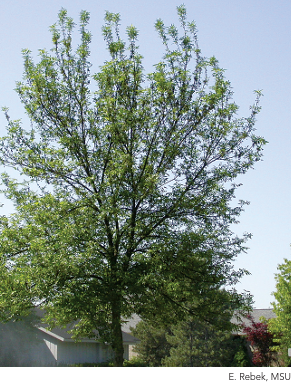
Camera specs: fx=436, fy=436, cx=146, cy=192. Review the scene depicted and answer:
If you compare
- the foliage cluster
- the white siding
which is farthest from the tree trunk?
the white siding

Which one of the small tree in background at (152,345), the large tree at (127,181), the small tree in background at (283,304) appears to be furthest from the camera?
the small tree in background at (152,345)

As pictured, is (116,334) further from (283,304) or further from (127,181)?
(283,304)

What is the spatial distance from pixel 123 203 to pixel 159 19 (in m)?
6.69

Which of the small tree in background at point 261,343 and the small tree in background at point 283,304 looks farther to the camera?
the small tree in background at point 261,343

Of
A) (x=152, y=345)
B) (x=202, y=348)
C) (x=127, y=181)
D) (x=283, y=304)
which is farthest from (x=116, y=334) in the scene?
(x=152, y=345)

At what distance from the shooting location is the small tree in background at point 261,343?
31.1 m

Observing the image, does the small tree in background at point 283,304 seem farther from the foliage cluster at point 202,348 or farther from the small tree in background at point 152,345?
the small tree in background at point 152,345

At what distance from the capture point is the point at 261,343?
104 ft

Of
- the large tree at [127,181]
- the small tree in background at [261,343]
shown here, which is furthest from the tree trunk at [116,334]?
the small tree in background at [261,343]

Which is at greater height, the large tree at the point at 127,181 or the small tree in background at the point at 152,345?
the large tree at the point at 127,181

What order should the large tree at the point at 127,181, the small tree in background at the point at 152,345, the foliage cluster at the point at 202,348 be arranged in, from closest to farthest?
the large tree at the point at 127,181 → the foliage cluster at the point at 202,348 → the small tree in background at the point at 152,345

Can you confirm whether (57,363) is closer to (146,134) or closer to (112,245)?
(112,245)

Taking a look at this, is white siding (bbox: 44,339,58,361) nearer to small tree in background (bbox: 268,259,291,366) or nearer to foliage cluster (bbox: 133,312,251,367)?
foliage cluster (bbox: 133,312,251,367)

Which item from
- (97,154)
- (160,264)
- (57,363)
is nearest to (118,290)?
(160,264)
